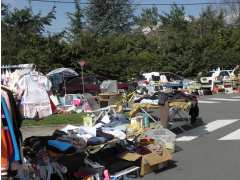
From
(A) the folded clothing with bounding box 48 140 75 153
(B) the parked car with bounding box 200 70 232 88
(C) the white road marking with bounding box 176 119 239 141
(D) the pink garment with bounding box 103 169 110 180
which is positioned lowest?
(C) the white road marking with bounding box 176 119 239 141

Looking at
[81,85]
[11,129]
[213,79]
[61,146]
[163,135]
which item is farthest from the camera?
[213,79]

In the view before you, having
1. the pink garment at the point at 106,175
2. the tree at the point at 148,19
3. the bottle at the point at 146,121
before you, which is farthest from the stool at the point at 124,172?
the tree at the point at 148,19

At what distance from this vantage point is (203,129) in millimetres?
15758

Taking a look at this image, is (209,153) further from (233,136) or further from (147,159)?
(233,136)

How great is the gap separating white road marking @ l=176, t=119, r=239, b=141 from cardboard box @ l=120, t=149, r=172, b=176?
4.01m

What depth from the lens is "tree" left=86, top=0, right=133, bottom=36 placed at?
201 feet

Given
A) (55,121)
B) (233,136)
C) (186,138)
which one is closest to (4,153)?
(186,138)

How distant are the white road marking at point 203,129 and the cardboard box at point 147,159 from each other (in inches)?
158

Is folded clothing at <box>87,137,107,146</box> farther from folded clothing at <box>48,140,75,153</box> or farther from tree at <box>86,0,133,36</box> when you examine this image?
tree at <box>86,0,133,36</box>

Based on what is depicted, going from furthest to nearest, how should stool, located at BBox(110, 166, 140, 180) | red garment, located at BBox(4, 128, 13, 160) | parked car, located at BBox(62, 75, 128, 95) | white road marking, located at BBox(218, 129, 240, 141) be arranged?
parked car, located at BBox(62, 75, 128, 95), white road marking, located at BBox(218, 129, 240, 141), stool, located at BBox(110, 166, 140, 180), red garment, located at BBox(4, 128, 13, 160)

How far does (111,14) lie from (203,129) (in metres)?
48.9

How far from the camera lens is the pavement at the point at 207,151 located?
31.1ft

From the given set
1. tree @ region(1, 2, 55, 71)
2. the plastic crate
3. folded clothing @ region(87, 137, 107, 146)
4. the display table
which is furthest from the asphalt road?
tree @ region(1, 2, 55, 71)

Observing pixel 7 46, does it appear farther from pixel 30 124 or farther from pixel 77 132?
pixel 77 132
